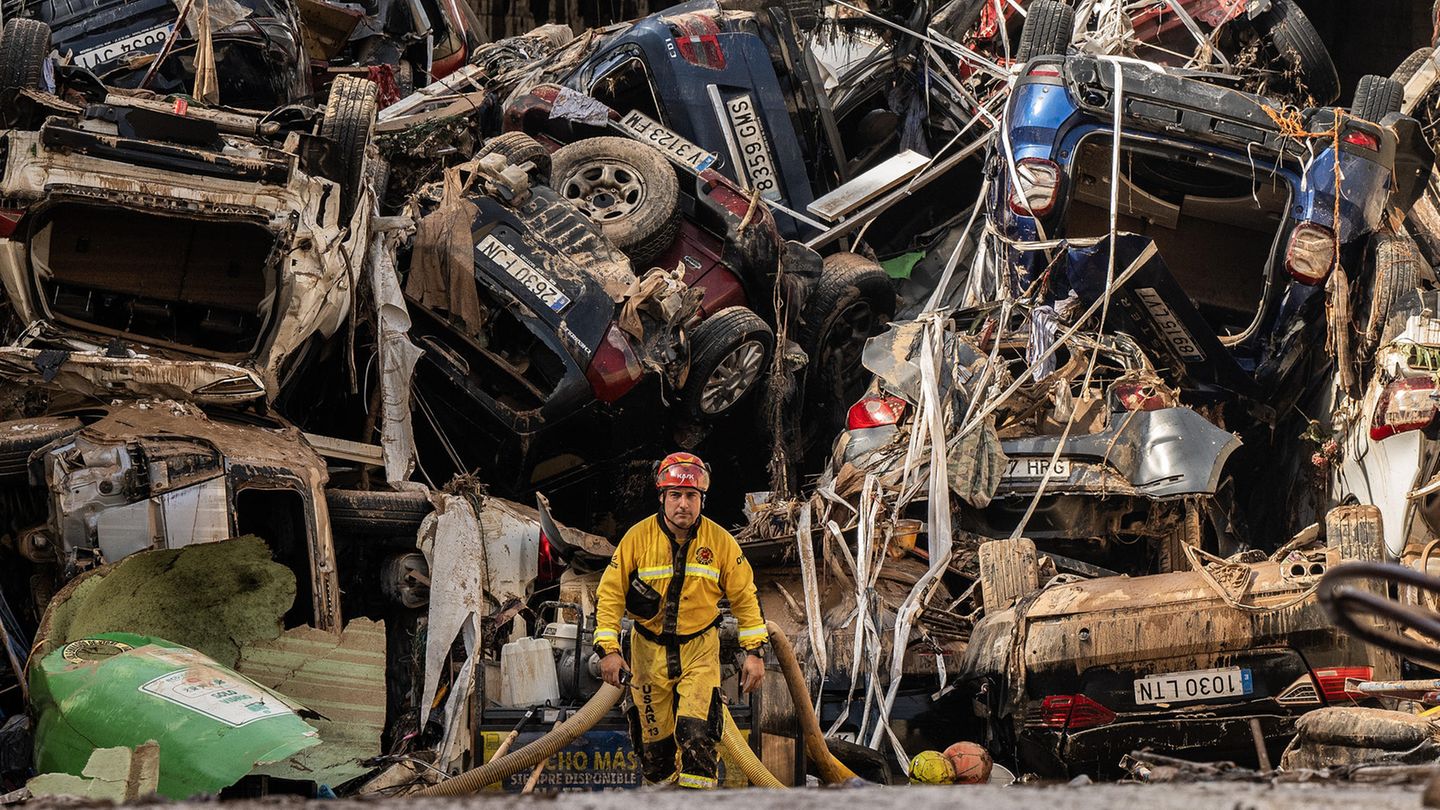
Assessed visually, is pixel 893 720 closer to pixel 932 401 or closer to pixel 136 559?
pixel 932 401

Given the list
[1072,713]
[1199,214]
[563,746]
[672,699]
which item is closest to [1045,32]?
[1199,214]

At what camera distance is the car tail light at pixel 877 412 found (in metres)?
10.3

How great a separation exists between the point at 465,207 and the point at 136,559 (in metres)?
3.58

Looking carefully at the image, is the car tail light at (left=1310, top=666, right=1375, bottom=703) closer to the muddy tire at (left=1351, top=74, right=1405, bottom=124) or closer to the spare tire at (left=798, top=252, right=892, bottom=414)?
the muddy tire at (left=1351, top=74, right=1405, bottom=124)

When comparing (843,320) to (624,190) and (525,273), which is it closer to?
(624,190)

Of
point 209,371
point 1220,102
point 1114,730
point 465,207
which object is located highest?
point 1220,102

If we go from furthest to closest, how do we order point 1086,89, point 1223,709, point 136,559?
point 1086,89 < point 136,559 < point 1223,709

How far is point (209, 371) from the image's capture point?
8.43 m

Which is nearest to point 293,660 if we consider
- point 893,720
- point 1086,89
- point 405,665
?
point 405,665

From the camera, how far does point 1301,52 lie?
12273 mm

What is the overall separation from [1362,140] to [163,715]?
24.8ft

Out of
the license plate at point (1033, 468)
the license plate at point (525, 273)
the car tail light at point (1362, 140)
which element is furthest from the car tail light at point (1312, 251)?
the license plate at point (525, 273)

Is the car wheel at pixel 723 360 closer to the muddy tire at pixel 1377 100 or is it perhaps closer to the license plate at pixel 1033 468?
the license plate at pixel 1033 468

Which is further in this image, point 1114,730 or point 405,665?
point 405,665
